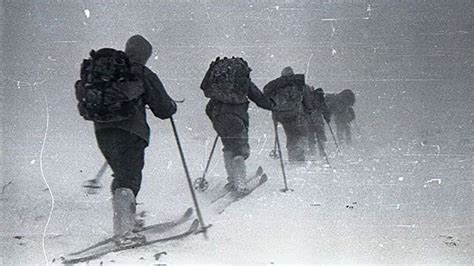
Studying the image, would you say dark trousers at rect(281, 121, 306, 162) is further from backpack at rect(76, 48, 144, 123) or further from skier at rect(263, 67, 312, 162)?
backpack at rect(76, 48, 144, 123)

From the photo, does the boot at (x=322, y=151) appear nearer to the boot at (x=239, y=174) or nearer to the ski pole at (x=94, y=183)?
the boot at (x=239, y=174)

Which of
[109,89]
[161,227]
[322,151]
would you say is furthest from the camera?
[322,151]

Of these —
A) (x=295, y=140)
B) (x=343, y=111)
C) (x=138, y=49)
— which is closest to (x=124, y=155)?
(x=138, y=49)

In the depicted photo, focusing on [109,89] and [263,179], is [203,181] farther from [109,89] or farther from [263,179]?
[109,89]

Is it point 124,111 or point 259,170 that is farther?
point 259,170

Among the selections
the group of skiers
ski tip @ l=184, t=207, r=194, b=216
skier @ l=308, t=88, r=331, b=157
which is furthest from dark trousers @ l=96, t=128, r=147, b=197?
skier @ l=308, t=88, r=331, b=157

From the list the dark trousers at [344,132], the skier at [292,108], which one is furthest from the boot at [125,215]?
the dark trousers at [344,132]

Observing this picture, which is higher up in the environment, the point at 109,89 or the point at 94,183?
the point at 109,89
